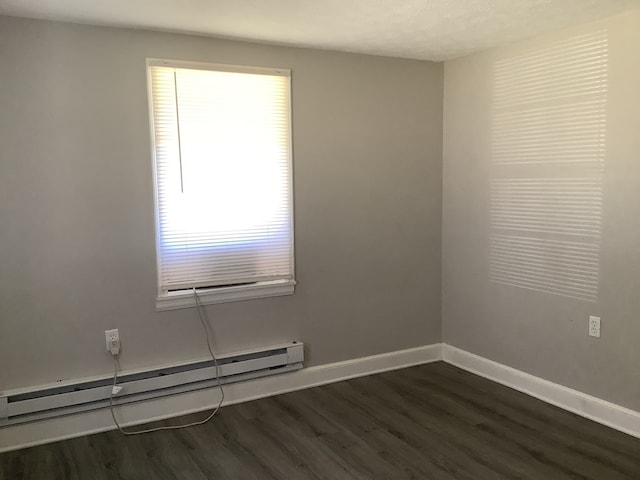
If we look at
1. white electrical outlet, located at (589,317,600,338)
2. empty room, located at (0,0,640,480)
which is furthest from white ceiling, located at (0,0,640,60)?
white electrical outlet, located at (589,317,600,338)

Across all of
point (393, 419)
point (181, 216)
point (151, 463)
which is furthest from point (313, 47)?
point (151, 463)

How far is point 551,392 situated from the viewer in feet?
11.3

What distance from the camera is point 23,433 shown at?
2967 millimetres

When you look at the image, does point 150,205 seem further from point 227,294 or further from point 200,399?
point 200,399

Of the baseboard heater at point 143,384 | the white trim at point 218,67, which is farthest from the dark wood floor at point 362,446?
the white trim at point 218,67

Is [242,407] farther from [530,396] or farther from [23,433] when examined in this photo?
[530,396]

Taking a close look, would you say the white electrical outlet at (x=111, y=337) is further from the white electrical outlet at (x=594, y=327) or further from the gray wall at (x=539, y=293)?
the white electrical outlet at (x=594, y=327)

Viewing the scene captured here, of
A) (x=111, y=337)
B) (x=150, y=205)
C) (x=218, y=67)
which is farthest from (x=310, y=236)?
(x=111, y=337)

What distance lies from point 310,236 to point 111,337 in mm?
1365

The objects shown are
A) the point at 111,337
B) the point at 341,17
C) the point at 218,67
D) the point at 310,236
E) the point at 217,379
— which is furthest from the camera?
the point at 310,236

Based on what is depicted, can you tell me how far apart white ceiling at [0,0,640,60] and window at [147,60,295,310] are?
0.30 metres

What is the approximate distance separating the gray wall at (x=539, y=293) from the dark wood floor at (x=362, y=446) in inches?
12.9

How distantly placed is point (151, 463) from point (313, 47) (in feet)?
8.51

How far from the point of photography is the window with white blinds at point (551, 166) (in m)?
3.12
